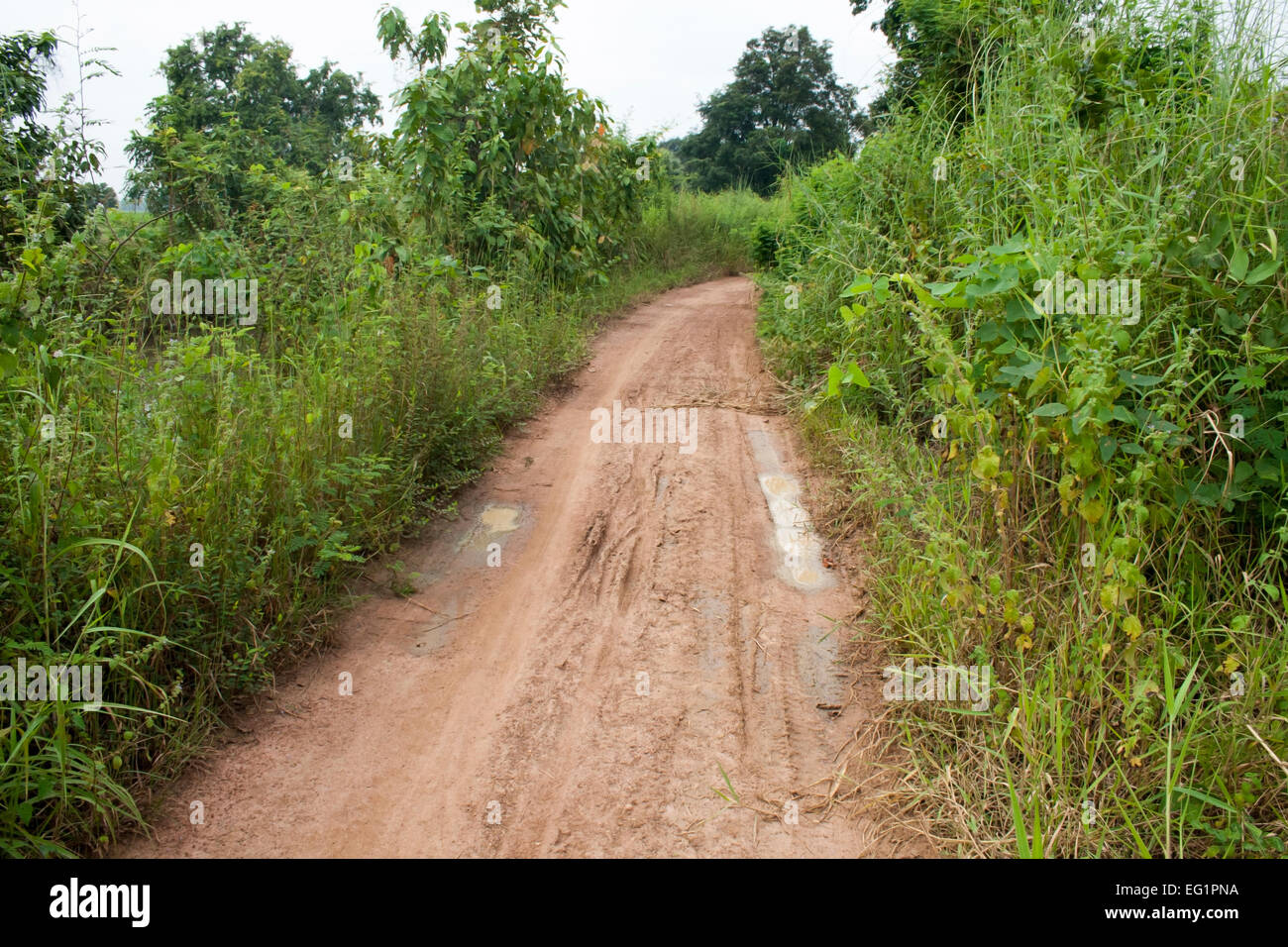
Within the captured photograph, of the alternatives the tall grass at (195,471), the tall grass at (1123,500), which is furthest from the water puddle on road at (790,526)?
the tall grass at (195,471)

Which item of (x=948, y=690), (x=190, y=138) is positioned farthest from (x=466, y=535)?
(x=190, y=138)

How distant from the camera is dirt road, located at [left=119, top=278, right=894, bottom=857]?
2.84 meters

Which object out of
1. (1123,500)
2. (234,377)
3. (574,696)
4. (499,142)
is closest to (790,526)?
(574,696)

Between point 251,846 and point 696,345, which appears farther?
point 696,345

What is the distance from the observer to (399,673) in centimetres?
368

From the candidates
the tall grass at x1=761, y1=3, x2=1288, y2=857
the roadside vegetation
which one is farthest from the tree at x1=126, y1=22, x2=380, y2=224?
the tall grass at x1=761, y1=3, x2=1288, y2=857

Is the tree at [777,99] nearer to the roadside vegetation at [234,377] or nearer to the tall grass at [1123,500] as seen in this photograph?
the roadside vegetation at [234,377]

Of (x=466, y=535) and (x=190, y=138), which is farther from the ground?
(x=190, y=138)

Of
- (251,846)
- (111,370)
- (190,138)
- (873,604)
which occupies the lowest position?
(251,846)

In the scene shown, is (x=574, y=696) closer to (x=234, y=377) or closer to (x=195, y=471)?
(x=195, y=471)

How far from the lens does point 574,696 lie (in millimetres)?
3514

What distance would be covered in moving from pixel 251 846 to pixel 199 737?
558 mm

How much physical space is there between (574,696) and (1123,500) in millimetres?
2304

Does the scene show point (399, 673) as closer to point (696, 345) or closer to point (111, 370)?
point (111, 370)
